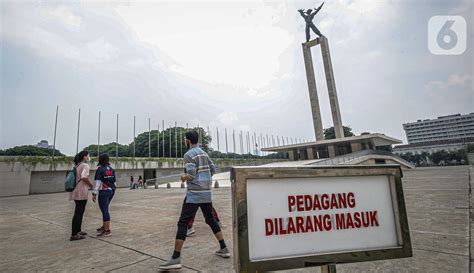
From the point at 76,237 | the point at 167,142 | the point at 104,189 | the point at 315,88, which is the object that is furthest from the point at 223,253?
the point at 167,142

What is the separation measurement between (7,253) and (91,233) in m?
1.10

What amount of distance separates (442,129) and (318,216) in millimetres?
132336

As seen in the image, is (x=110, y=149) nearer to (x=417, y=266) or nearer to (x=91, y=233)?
(x=91, y=233)

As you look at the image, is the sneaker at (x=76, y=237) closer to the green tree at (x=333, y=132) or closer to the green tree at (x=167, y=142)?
the green tree at (x=167, y=142)

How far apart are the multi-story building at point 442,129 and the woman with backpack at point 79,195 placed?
392 ft

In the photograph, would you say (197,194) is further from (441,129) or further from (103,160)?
(441,129)

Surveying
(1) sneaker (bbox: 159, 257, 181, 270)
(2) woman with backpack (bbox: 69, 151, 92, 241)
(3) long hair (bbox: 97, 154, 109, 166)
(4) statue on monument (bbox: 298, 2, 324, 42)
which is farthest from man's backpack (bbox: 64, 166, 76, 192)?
(4) statue on monument (bbox: 298, 2, 324, 42)

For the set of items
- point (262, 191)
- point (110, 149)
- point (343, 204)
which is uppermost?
point (110, 149)

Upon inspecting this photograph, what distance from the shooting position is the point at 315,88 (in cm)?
3331

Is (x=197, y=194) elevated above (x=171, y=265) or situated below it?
above

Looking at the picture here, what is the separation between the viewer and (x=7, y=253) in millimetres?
3082

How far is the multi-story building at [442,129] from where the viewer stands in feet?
306

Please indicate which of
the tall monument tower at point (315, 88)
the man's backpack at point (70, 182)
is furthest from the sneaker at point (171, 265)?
the tall monument tower at point (315, 88)

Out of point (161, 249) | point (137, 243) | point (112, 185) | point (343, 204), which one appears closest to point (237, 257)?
point (343, 204)
